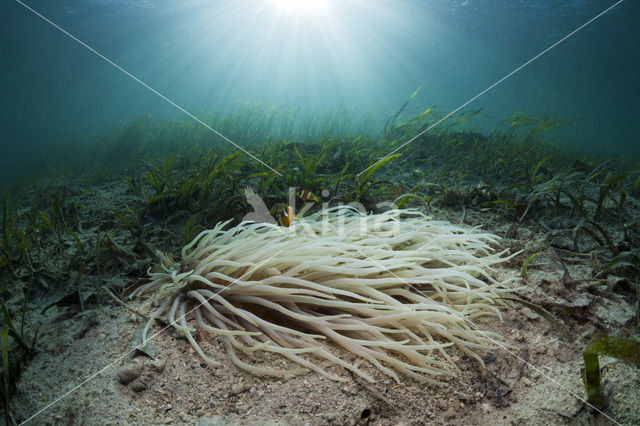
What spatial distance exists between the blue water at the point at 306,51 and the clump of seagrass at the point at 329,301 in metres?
10.9

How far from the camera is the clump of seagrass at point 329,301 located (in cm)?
134

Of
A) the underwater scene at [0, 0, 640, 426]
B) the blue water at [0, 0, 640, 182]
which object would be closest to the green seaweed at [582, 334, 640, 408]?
the underwater scene at [0, 0, 640, 426]

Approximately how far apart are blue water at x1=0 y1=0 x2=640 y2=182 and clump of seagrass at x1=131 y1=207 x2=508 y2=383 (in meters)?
10.9

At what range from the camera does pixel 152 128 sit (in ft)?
32.4

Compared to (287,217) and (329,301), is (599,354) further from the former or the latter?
(287,217)

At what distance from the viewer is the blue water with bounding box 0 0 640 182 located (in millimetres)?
23703

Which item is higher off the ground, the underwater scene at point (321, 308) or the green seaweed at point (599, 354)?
the green seaweed at point (599, 354)

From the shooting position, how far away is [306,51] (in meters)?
50.2

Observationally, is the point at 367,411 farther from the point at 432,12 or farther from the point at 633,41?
the point at 633,41

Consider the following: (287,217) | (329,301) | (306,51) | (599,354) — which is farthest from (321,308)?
(306,51)

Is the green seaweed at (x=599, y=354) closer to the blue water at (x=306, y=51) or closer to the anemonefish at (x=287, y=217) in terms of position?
the anemonefish at (x=287, y=217)

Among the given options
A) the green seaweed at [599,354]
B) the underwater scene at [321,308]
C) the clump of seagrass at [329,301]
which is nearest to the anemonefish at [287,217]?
the underwater scene at [321,308]

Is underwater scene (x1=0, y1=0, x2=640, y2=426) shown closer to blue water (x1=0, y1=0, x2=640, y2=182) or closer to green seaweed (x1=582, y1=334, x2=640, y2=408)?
green seaweed (x1=582, y1=334, x2=640, y2=408)

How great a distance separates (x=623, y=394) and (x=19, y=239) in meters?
3.37
